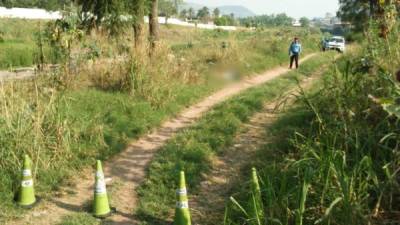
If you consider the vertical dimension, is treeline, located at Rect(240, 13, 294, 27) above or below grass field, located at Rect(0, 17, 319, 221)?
above

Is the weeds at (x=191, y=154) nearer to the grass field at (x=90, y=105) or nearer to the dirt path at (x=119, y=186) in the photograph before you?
the dirt path at (x=119, y=186)

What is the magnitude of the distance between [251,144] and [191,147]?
3.08ft

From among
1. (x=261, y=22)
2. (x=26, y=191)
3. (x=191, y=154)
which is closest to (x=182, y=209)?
(x=26, y=191)

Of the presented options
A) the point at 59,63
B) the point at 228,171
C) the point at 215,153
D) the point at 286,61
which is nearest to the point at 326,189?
the point at 228,171

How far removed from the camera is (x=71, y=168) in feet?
18.7

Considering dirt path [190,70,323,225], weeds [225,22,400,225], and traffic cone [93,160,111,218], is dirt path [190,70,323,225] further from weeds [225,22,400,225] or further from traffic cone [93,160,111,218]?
traffic cone [93,160,111,218]

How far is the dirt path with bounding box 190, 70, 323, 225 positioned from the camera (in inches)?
184

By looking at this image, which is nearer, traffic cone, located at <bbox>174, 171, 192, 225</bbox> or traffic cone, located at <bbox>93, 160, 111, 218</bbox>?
traffic cone, located at <bbox>174, 171, 192, 225</bbox>

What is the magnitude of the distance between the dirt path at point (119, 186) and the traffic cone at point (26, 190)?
0.40 feet

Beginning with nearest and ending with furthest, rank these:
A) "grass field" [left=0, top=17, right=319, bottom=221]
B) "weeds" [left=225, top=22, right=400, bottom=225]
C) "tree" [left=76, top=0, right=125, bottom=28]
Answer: "weeds" [left=225, top=22, right=400, bottom=225] < "grass field" [left=0, top=17, right=319, bottom=221] < "tree" [left=76, top=0, right=125, bottom=28]

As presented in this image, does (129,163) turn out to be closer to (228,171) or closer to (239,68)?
(228,171)

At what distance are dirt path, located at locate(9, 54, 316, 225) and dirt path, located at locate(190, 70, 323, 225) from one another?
73cm

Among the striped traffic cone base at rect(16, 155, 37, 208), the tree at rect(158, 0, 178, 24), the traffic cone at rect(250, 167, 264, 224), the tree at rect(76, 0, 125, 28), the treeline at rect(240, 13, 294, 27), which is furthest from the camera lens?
the treeline at rect(240, 13, 294, 27)

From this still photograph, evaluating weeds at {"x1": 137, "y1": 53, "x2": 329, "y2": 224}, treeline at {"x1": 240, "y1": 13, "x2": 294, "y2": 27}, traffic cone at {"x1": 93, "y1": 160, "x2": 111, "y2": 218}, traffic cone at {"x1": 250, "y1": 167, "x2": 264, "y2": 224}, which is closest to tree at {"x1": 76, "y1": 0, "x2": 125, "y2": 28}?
weeds at {"x1": 137, "y1": 53, "x2": 329, "y2": 224}
